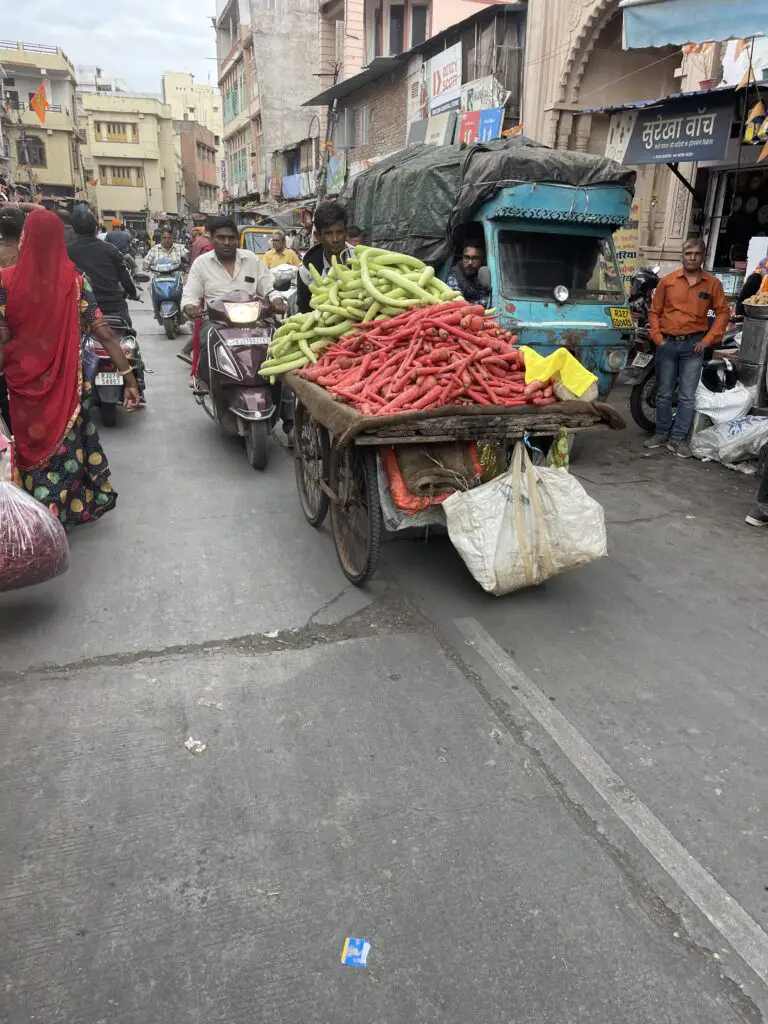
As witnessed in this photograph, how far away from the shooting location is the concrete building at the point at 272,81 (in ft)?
120

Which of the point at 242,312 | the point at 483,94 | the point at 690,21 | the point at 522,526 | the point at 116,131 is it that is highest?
the point at 116,131

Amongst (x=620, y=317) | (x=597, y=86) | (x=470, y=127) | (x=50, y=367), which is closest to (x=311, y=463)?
(x=50, y=367)

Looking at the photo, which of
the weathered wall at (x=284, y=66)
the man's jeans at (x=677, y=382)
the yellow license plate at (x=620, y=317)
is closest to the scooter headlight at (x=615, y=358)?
the yellow license plate at (x=620, y=317)

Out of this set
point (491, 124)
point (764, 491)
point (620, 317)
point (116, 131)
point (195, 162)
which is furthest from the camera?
point (195, 162)

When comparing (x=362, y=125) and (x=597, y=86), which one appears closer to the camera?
(x=597, y=86)

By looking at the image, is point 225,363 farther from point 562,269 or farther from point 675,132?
point 675,132

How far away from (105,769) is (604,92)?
1474cm

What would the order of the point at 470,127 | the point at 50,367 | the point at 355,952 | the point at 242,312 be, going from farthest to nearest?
the point at 470,127
the point at 242,312
the point at 50,367
the point at 355,952

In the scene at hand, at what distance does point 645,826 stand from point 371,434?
1943 mm

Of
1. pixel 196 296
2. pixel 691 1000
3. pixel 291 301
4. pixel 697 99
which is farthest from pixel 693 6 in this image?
pixel 691 1000

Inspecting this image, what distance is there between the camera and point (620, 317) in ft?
23.5

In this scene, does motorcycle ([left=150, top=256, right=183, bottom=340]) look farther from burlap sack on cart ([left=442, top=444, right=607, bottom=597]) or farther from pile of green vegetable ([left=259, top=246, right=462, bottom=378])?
burlap sack on cart ([left=442, top=444, right=607, bottom=597])

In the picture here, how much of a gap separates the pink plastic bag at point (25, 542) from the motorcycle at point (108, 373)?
387 cm

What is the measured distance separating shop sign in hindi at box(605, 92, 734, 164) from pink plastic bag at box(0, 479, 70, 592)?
8.86 m
